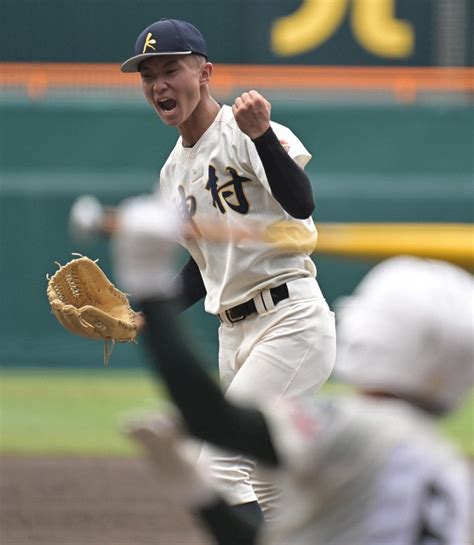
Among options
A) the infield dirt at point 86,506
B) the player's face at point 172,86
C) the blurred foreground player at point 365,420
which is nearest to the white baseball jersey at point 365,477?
the blurred foreground player at point 365,420

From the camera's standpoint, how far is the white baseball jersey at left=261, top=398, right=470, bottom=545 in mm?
2148

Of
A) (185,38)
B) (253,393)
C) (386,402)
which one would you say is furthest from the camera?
(185,38)

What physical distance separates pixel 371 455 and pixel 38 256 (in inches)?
370

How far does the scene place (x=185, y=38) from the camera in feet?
15.2

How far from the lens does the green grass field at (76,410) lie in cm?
858

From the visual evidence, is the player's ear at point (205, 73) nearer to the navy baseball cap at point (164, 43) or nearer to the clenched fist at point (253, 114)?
the navy baseball cap at point (164, 43)

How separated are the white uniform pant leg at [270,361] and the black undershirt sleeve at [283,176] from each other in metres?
0.47

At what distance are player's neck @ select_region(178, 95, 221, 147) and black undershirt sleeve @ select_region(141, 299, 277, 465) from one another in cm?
253

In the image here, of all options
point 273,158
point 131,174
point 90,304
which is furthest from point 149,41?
point 131,174

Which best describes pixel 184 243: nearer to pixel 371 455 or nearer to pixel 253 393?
pixel 253 393

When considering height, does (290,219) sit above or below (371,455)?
below

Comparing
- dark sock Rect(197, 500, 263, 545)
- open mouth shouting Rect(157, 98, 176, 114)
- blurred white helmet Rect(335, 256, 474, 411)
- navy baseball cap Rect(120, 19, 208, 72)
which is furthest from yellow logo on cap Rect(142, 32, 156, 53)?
blurred white helmet Rect(335, 256, 474, 411)

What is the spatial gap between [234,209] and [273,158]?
456mm

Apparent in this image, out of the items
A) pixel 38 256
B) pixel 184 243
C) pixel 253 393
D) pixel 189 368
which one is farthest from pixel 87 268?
pixel 38 256
